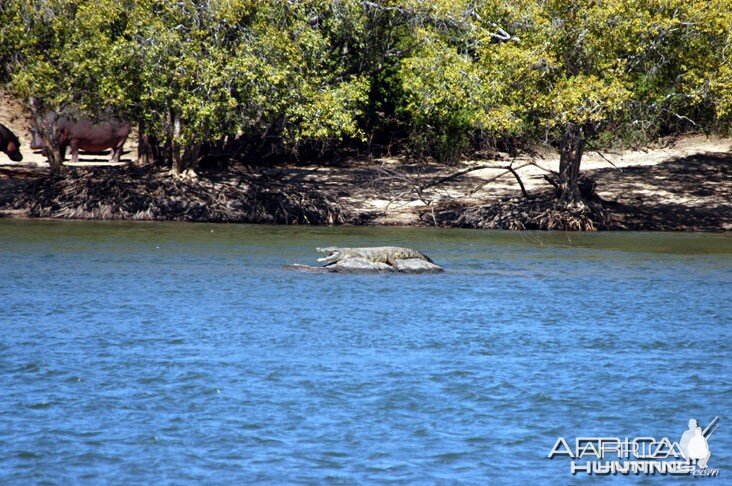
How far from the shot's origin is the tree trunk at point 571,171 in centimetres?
2917

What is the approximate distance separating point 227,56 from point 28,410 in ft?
61.0

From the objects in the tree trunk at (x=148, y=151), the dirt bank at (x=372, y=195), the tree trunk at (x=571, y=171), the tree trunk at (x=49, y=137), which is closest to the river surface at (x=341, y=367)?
the tree trunk at (x=571, y=171)

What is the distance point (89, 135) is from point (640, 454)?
91.8ft

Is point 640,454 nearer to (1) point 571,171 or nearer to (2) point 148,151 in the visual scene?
(1) point 571,171

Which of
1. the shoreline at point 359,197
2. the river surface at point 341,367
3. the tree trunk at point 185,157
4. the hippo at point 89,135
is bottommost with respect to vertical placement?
the river surface at point 341,367

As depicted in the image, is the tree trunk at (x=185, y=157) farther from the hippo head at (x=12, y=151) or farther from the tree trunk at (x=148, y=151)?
the hippo head at (x=12, y=151)

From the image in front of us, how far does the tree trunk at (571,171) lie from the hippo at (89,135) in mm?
12773

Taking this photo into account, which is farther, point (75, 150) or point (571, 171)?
point (75, 150)

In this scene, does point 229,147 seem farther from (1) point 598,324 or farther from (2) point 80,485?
(2) point 80,485

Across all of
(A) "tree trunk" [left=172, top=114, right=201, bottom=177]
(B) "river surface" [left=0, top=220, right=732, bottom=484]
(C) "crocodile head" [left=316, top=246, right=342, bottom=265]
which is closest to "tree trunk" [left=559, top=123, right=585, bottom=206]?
(B) "river surface" [left=0, top=220, right=732, bottom=484]

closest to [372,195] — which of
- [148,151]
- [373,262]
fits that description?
[148,151]

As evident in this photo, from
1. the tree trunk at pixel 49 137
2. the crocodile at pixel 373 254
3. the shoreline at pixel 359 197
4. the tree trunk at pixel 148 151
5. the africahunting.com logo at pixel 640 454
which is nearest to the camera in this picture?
the africahunting.com logo at pixel 640 454

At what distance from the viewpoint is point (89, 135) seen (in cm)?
3462

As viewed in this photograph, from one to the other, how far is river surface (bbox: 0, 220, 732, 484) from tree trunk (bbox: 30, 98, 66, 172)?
9264 mm
